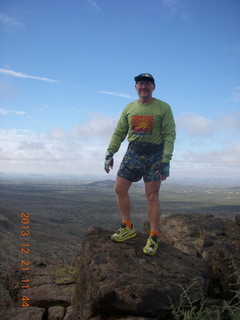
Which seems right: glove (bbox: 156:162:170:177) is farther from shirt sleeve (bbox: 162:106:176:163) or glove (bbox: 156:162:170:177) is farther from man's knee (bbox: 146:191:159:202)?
man's knee (bbox: 146:191:159:202)

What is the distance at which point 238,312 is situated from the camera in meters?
4.03

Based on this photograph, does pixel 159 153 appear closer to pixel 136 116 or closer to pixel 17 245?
pixel 136 116

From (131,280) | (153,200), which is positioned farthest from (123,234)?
(131,280)

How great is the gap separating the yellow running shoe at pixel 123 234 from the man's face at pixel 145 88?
2959 millimetres

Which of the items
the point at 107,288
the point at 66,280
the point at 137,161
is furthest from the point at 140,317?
Result: the point at 66,280

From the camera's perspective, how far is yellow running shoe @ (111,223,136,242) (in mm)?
5898

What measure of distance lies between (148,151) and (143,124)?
60cm

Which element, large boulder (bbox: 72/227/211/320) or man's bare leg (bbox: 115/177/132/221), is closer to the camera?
large boulder (bbox: 72/227/211/320)

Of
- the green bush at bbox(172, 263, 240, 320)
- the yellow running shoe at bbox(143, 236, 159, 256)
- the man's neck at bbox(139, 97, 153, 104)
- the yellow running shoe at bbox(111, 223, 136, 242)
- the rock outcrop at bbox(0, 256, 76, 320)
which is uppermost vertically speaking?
the man's neck at bbox(139, 97, 153, 104)

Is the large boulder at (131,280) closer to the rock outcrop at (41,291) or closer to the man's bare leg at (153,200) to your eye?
the man's bare leg at (153,200)

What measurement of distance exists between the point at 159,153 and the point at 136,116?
968mm

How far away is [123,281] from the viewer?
474cm

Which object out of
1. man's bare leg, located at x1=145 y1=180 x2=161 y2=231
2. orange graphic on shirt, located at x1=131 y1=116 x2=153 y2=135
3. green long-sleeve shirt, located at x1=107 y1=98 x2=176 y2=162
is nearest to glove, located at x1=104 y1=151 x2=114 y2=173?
green long-sleeve shirt, located at x1=107 y1=98 x2=176 y2=162

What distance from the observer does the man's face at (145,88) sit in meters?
5.89
